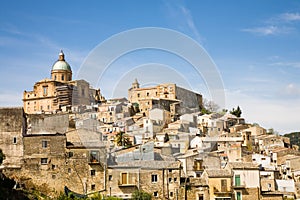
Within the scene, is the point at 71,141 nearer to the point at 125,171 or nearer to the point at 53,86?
the point at 125,171

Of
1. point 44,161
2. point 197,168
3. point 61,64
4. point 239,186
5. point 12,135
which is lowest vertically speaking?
point 239,186

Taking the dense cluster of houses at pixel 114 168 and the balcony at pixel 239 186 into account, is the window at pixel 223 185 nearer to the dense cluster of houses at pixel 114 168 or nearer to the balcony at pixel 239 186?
the dense cluster of houses at pixel 114 168

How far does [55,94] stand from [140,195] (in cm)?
4060

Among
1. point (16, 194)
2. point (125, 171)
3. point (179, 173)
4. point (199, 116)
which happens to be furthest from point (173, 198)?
point (199, 116)

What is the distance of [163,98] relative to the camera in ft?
214

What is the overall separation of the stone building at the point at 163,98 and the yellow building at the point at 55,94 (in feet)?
22.5

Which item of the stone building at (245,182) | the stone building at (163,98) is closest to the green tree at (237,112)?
the stone building at (163,98)

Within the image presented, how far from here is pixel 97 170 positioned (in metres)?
29.5

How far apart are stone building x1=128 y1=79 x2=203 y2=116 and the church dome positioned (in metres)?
12.4

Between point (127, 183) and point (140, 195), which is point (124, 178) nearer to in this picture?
point (127, 183)

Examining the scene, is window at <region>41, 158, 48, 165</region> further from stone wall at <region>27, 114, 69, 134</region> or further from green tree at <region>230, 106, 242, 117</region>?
green tree at <region>230, 106, 242, 117</region>

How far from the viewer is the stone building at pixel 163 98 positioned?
62.6 metres

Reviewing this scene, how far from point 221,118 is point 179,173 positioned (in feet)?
110

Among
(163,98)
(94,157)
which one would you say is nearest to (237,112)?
(163,98)
